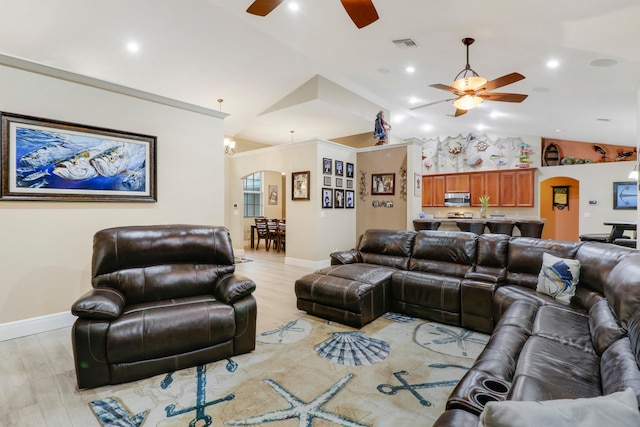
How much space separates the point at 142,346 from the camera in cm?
230

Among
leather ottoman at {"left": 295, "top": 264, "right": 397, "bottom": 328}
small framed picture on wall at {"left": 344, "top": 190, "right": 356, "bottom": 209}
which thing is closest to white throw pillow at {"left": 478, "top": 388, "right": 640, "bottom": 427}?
leather ottoman at {"left": 295, "top": 264, "right": 397, "bottom": 328}

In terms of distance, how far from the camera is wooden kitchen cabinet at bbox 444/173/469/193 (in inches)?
398

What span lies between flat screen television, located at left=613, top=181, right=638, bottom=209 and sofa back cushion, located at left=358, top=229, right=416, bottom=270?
283 inches

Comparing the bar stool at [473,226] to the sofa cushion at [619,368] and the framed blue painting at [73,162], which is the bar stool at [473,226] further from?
the framed blue painting at [73,162]

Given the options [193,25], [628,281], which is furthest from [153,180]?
[628,281]

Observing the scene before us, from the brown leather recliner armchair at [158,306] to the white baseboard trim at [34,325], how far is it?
1.22 meters

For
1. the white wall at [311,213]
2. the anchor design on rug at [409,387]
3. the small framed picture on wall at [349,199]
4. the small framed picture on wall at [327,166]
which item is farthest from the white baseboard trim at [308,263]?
the anchor design on rug at [409,387]

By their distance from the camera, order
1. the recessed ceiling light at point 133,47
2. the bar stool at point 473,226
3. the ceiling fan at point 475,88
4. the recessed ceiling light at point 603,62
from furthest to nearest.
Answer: the bar stool at point 473,226
the recessed ceiling light at point 133,47
the ceiling fan at point 475,88
the recessed ceiling light at point 603,62

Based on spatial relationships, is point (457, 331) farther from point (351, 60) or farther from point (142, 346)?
point (351, 60)

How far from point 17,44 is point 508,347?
6871 millimetres

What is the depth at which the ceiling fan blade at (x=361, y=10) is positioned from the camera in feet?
8.94

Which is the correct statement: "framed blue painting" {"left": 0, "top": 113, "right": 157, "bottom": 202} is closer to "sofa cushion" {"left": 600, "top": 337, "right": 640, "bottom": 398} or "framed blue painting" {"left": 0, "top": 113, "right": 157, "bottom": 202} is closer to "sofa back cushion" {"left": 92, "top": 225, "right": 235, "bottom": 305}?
"sofa back cushion" {"left": 92, "top": 225, "right": 235, "bottom": 305}

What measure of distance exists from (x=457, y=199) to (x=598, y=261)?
794 cm

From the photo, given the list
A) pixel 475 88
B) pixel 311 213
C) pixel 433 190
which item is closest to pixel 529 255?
pixel 475 88
